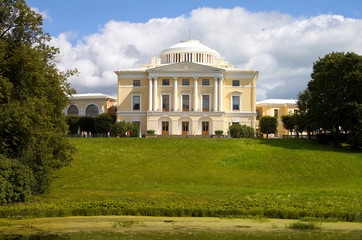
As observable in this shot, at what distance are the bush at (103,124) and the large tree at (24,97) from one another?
41.6m

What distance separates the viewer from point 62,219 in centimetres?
2112

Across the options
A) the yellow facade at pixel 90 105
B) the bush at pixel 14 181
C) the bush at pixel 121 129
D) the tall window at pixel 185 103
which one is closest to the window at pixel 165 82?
the tall window at pixel 185 103

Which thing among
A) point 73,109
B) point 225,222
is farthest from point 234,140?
point 73,109

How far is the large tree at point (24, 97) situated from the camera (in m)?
24.2

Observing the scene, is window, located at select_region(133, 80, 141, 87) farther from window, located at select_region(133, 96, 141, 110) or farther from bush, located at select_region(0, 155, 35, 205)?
bush, located at select_region(0, 155, 35, 205)

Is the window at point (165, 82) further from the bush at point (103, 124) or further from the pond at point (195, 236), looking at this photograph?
the pond at point (195, 236)

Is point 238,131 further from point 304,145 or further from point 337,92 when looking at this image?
point 337,92

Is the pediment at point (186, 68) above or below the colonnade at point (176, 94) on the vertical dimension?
above

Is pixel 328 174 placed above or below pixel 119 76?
below

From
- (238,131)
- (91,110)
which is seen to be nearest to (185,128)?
(238,131)

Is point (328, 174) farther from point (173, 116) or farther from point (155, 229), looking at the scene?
point (173, 116)

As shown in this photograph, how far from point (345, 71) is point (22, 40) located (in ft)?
119

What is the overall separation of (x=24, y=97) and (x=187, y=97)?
48599mm

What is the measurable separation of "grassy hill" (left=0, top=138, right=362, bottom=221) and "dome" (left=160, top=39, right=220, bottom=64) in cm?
2841
